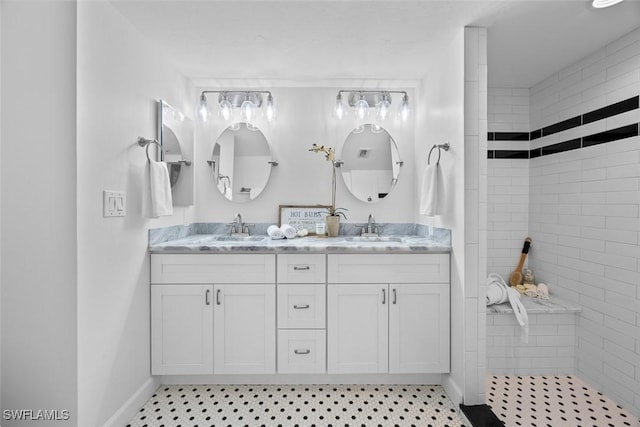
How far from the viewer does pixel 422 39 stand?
1931mm

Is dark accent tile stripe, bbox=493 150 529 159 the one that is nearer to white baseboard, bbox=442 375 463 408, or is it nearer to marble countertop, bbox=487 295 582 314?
marble countertop, bbox=487 295 582 314

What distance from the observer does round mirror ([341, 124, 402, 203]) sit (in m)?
2.62

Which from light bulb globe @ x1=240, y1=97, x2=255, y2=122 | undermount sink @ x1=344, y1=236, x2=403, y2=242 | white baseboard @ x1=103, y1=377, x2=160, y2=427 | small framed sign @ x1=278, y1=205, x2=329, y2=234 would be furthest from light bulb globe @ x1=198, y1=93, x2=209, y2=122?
white baseboard @ x1=103, y1=377, x2=160, y2=427

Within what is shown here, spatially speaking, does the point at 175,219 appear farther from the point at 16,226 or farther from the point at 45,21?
the point at 45,21

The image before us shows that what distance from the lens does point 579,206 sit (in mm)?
2193

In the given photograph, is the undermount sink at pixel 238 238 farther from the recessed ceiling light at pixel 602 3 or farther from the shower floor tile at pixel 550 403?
the recessed ceiling light at pixel 602 3

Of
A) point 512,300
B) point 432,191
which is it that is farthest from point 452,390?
point 432,191

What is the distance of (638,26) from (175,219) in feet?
9.87

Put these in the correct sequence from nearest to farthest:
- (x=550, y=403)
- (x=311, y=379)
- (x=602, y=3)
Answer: (x=602, y=3) → (x=550, y=403) → (x=311, y=379)

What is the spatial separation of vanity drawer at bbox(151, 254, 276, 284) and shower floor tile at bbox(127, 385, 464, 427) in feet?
2.27

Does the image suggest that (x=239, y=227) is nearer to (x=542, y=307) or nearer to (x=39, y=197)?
(x=39, y=197)

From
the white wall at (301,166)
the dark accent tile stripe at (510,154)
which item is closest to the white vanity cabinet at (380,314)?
the white wall at (301,166)

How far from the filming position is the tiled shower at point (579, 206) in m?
1.86

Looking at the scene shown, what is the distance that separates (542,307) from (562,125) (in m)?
1.29
